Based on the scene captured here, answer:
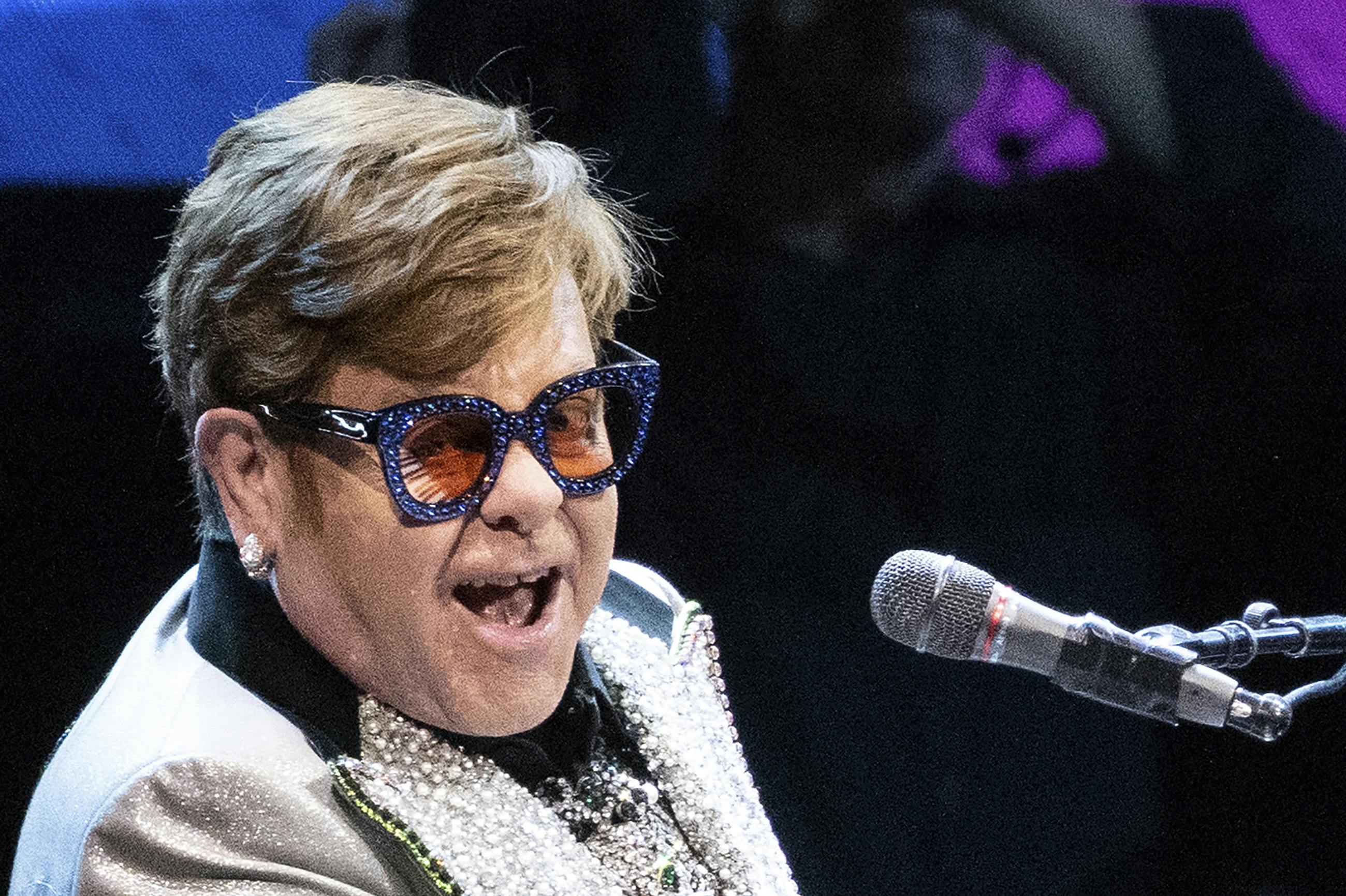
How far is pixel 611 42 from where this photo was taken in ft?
6.89

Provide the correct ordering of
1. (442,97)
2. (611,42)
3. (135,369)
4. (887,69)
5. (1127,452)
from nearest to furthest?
(442,97)
(135,369)
(611,42)
(887,69)
(1127,452)

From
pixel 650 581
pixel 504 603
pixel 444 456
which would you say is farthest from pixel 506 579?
pixel 650 581

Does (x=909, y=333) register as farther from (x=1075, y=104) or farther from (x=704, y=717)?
(x=704, y=717)

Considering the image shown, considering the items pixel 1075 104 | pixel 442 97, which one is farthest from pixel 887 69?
pixel 442 97

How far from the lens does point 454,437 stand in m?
1.48

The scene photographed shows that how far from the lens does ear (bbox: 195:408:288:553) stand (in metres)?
1.51

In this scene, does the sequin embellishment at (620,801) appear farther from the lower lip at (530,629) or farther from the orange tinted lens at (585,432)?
the orange tinted lens at (585,432)

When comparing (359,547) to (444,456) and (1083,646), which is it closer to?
(444,456)

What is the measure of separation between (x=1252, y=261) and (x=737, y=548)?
114 centimetres

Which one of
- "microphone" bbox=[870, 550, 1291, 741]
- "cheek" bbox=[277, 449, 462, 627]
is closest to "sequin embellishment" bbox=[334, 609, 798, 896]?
"cheek" bbox=[277, 449, 462, 627]

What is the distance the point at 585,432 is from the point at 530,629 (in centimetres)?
25

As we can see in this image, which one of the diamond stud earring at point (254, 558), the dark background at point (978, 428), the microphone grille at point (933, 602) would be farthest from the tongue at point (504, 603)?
the dark background at point (978, 428)

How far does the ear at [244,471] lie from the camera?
1.51 meters

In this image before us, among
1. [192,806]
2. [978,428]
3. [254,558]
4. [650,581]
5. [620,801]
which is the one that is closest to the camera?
[192,806]
